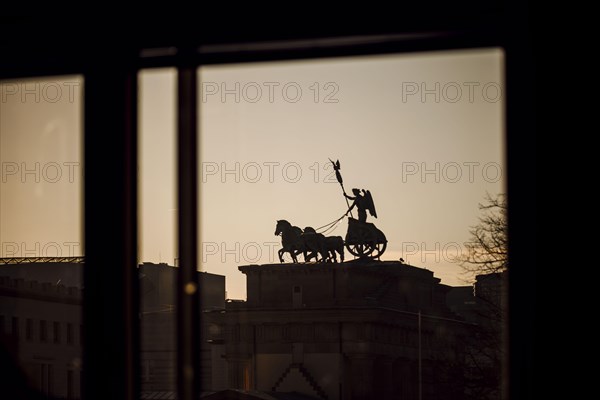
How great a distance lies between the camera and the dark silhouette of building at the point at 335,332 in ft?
171

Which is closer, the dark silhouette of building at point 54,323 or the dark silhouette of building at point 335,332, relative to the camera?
the dark silhouette of building at point 54,323

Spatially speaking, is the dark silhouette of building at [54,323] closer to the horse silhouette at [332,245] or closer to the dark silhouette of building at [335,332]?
the dark silhouette of building at [335,332]

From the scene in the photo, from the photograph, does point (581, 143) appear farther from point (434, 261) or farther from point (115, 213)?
point (434, 261)

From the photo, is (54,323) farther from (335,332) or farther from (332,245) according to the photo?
(332,245)

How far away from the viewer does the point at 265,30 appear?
2338mm

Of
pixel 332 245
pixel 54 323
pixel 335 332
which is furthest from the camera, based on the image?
pixel 332 245

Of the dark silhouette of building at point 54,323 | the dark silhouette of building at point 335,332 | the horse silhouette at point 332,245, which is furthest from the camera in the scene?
the horse silhouette at point 332,245

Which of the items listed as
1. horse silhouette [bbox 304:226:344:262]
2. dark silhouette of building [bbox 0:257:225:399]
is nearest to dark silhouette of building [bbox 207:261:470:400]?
horse silhouette [bbox 304:226:344:262]

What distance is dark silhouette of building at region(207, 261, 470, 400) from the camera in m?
52.0

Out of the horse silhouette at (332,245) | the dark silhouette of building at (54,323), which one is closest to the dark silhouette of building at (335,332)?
the horse silhouette at (332,245)

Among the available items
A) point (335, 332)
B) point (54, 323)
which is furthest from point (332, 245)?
point (54, 323)

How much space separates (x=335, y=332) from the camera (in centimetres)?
5322

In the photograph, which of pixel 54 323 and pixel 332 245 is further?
pixel 332 245

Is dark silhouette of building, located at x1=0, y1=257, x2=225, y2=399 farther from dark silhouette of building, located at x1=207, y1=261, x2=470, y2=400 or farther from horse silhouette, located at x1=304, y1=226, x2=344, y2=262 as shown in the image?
horse silhouette, located at x1=304, y1=226, x2=344, y2=262
